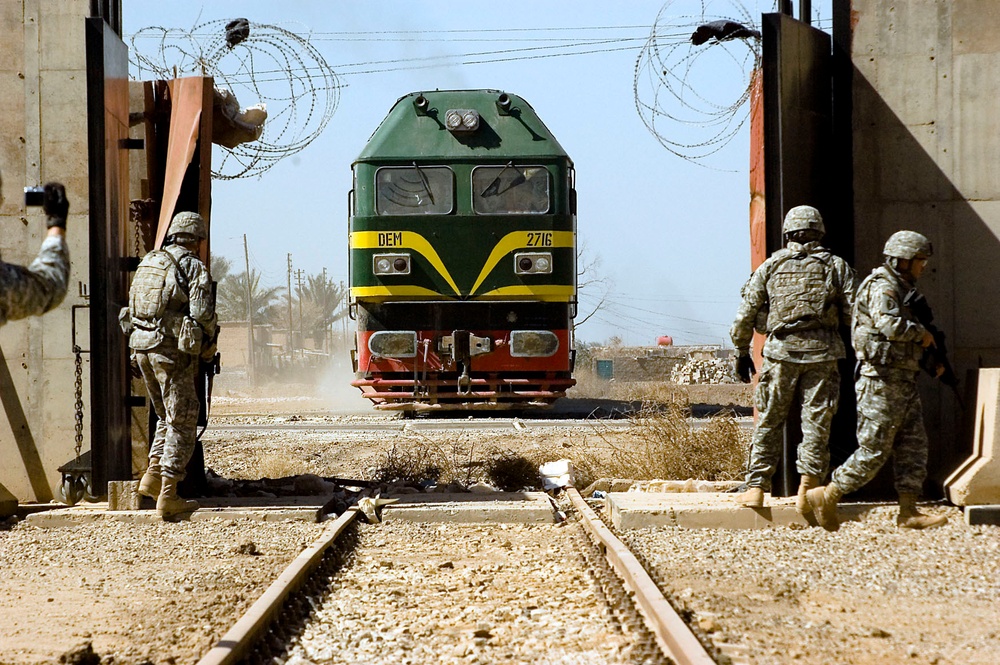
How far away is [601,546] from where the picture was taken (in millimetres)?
6688

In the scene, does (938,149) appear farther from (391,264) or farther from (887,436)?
(391,264)

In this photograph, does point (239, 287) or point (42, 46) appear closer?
point (42, 46)

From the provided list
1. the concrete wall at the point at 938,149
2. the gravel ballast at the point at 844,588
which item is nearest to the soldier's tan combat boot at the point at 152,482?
the gravel ballast at the point at 844,588

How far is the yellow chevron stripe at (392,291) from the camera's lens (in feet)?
46.1

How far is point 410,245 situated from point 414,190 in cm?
73

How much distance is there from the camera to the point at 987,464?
23.4ft

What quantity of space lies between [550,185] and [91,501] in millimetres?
7645

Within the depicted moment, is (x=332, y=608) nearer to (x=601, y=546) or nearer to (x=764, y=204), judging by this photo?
(x=601, y=546)

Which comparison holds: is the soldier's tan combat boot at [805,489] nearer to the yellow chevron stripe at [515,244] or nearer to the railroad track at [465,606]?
the railroad track at [465,606]

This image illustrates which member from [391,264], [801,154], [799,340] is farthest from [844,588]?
[391,264]

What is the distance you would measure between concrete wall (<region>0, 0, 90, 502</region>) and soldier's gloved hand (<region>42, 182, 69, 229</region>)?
4.79 m

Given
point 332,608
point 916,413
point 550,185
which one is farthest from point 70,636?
point 550,185

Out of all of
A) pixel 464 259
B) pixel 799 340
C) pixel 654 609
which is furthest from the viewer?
pixel 464 259

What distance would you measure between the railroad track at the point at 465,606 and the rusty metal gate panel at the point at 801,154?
6.39 feet
